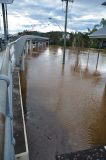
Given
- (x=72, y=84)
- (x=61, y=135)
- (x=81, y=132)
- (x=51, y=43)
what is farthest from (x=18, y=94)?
(x=51, y=43)

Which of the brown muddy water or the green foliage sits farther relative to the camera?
the green foliage

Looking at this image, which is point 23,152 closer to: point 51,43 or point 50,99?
point 50,99

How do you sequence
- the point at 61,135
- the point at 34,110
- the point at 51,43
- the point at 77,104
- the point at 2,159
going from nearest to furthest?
the point at 2,159 < the point at 61,135 < the point at 34,110 < the point at 77,104 < the point at 51,43

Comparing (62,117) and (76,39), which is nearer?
(62,117)

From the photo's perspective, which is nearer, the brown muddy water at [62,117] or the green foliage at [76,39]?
the brown muddy water at [62,117]

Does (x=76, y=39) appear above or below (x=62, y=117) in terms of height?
above

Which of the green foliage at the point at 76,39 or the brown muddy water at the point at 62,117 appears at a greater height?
the green foliage at the point at 76,39

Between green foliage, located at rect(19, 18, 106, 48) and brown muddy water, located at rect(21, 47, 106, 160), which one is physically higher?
green foliage, located at rect(19, 18, 106, 48)

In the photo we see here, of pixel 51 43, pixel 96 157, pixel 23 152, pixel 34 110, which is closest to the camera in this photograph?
pixel 23 152

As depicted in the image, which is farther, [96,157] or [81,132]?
[81,132]

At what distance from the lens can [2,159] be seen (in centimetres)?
71

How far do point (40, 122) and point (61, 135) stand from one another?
3.01 feet

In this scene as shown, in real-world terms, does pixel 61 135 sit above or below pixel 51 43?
below

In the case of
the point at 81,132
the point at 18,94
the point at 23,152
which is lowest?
the point at 81,132
